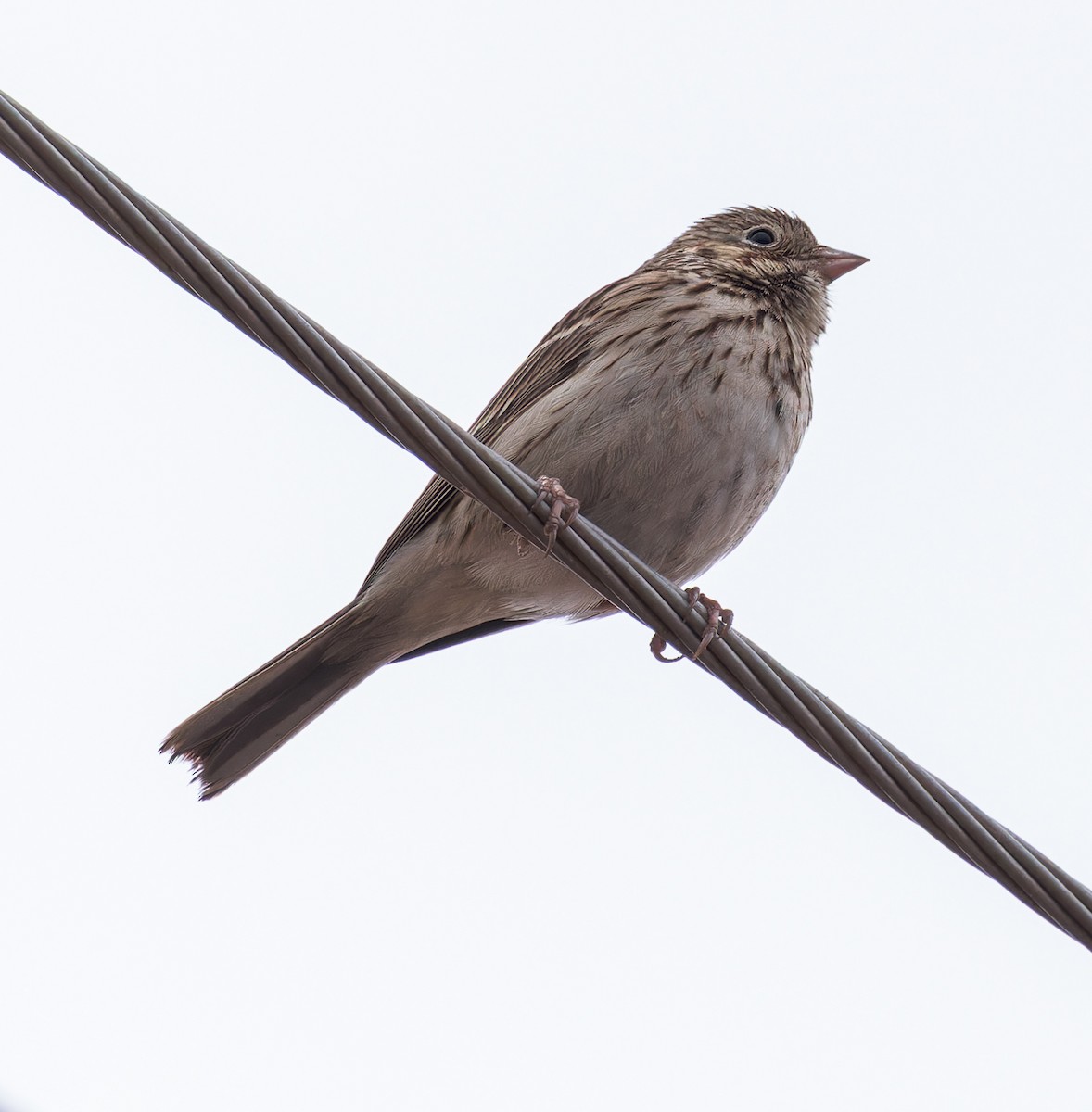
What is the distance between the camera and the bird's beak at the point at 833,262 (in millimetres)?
5441

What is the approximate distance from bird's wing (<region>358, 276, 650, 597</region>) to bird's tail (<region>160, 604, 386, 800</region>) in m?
0.24

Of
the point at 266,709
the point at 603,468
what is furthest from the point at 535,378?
the point at 266,709

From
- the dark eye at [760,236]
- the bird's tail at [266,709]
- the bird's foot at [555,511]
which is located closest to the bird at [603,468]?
the bird's tail at [266,709]

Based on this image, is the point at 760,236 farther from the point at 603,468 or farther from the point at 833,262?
the point at 603,468

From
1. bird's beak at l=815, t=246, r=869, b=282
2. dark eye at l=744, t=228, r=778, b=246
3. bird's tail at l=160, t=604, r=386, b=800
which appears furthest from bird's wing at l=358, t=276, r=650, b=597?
bird's beak at l=815, t=246, r=869, b=282

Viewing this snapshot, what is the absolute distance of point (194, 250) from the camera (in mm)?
2752

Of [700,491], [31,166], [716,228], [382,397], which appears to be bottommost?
[31,166]

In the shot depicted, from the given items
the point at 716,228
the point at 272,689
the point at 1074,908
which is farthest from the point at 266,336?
the point at 716,228

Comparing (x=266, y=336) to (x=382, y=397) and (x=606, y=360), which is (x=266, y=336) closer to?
(x=382, y=397)

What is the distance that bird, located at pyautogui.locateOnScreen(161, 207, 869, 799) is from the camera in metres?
4.45

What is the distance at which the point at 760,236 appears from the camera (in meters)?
5.49

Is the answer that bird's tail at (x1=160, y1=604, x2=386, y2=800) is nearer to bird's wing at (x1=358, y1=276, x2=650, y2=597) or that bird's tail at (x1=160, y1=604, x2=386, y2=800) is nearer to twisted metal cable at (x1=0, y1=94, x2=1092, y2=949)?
bird's wing at (x1=358, y1=276, x2=650, y2=597)

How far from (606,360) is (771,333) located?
563 mm

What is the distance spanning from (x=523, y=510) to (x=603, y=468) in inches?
46.0
